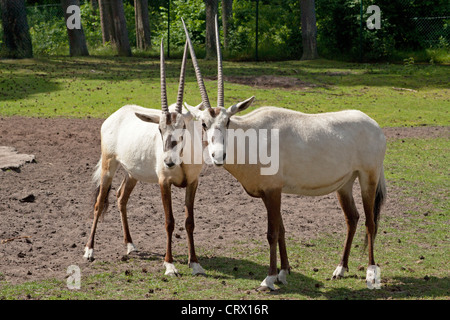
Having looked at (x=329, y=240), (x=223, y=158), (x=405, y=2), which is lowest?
(x=329, y=240)

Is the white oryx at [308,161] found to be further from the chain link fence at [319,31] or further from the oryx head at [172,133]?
the chain link fence at [319,31]

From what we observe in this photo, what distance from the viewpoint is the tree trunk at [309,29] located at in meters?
27.4

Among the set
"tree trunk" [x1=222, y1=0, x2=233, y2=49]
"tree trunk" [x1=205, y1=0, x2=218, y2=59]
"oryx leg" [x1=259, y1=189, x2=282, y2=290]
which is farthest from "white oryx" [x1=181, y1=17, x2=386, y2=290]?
"tree trunk" [x1=222, y1=0, x2=233, y2=49]

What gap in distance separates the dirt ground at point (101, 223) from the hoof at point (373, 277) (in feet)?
5.46

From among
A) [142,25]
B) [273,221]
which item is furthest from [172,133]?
[142,25]

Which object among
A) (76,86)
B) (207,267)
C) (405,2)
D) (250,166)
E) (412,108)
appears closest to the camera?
(250,166)

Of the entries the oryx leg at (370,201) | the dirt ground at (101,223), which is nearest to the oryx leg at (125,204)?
the dirt ground at (101,223)

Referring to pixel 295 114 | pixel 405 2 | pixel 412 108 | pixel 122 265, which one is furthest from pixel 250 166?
pixel 405 2

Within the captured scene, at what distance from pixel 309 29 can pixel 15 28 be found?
37.7ft

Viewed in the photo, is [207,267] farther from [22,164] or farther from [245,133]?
[22,164]

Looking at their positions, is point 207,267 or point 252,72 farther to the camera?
point 252,72

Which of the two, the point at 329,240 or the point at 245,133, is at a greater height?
the point at 245,133

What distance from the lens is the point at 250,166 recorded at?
668 centimetres

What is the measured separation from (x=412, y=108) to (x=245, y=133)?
13097 millimetres
